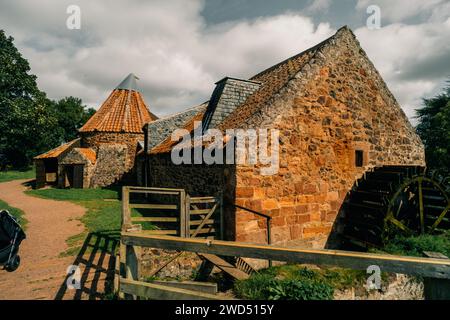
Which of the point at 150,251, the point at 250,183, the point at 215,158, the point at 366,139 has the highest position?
the point at 366,139

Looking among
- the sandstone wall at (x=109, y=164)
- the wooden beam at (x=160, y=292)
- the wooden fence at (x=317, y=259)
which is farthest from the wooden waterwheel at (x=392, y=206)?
the sandstone wall at (x=109, y=164)

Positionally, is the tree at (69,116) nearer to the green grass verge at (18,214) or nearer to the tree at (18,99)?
the tree at (18,99)

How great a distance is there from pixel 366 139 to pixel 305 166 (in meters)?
2.97

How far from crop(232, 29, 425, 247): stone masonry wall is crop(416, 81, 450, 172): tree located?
40.0 ft

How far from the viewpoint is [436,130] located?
20.2 metres

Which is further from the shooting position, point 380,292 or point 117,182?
point 117,182

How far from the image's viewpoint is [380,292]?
17.5 ft

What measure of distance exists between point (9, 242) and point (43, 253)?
0.86 m

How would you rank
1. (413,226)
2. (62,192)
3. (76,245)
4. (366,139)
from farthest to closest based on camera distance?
(62,192), (413,226), (366,139), (76,245)

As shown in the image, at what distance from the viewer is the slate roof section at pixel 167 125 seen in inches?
504

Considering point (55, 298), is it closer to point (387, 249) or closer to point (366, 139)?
point (387, 249)

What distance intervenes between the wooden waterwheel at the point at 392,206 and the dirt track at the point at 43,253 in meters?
7.91

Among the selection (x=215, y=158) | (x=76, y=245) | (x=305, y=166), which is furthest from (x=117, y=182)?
(x=305, y=166)
